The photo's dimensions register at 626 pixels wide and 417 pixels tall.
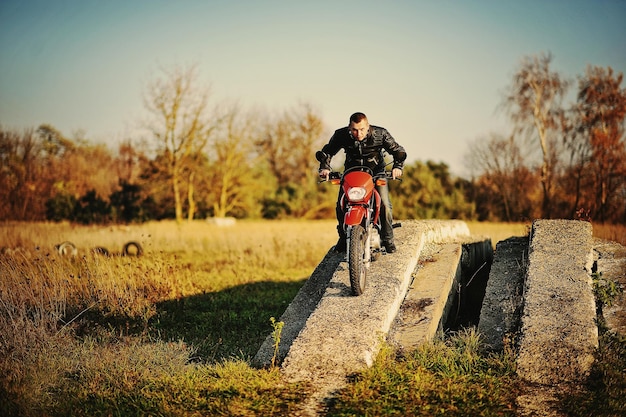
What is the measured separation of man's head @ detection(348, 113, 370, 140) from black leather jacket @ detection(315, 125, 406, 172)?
136mm

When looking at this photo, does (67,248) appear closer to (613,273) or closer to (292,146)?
(613,273)

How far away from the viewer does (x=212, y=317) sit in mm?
9031

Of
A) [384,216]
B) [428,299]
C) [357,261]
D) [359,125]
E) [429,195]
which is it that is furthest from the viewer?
[429,195]

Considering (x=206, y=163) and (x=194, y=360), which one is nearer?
(x=194, y=360)

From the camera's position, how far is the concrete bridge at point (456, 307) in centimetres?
547

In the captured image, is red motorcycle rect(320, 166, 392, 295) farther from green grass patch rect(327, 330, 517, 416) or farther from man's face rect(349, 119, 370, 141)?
green grass patch rect(327, 330, 517, 416)

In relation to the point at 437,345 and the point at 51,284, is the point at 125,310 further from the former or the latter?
the point at 437,345

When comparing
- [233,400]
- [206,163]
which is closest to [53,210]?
[206,163]

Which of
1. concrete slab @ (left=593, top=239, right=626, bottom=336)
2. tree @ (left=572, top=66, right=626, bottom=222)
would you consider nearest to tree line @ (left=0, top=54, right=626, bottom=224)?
tree @ (left=572, top=66, right=626, bottom=222)

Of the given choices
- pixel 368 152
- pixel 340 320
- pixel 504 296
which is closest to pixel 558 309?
pixel 504 296

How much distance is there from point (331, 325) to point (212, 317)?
3536 millimetres

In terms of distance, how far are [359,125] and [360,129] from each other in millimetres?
52

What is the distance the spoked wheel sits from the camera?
6.35 metres

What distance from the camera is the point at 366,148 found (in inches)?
280
